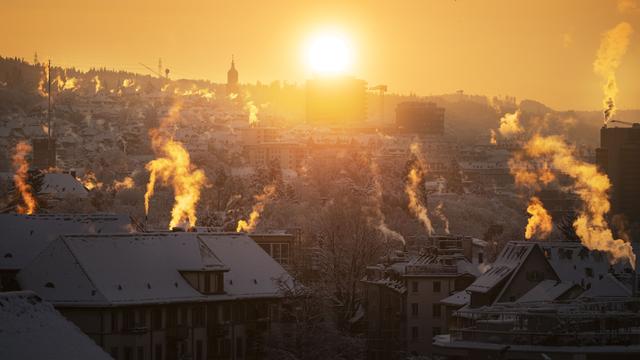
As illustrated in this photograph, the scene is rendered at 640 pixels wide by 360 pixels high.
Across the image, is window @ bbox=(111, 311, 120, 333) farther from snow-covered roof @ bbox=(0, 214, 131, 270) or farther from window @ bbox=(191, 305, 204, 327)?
snow-covered roof @ bbox=(0, 214, 131, 270)

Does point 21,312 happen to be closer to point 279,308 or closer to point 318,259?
point 279,308

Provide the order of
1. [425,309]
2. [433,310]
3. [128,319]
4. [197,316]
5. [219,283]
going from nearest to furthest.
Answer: [128,319]
[197,316]
[219,283]
[433,310]
[425,309]

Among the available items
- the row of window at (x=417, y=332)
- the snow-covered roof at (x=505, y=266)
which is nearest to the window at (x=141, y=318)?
the snow-covered roof at (x=505, y=266)

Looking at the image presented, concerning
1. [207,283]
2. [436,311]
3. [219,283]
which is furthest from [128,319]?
[436,311]

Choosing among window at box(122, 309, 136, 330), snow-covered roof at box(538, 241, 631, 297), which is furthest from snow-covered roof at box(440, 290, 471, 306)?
window at box(122, 309, 136, 330)

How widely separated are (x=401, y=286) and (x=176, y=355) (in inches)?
905

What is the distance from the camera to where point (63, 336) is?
214 ft

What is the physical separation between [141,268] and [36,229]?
9.00 meters

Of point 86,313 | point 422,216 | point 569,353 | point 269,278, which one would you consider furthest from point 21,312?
point 422,216

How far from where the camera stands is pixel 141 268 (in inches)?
3469

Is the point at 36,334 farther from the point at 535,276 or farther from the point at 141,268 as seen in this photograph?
the point at 535,276

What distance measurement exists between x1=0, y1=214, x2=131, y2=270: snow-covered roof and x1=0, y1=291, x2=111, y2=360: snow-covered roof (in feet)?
79.9

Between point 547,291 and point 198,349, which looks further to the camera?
point 547,291

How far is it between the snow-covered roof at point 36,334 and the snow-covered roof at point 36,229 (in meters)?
24.4
